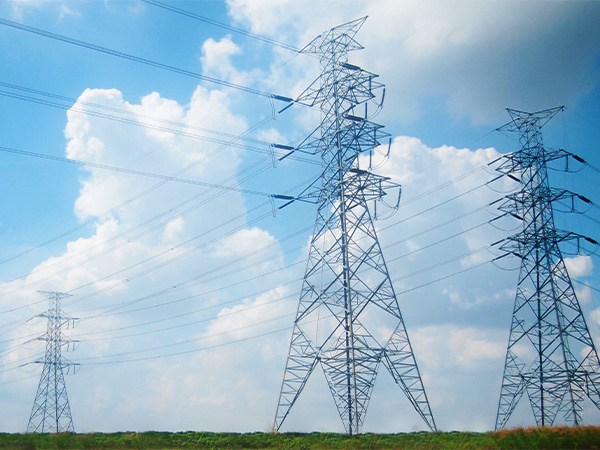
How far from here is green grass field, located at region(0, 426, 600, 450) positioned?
2064 cm

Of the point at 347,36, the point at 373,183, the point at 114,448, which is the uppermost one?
the point at 347,36

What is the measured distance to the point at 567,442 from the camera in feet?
66.9

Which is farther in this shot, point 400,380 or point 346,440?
point 400,380

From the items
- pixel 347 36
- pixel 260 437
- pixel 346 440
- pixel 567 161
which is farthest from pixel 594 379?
pixel 347 36

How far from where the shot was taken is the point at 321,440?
24062mm

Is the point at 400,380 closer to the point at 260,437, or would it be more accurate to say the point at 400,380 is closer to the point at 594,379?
the point at 260,437

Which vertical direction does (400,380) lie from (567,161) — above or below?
below

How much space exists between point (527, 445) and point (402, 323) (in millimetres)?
9646

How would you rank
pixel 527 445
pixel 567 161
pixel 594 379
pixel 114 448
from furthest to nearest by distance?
1. pixel 567 161
2. pixel 594 379
3. pixel 114 448
4. pixel 527 445

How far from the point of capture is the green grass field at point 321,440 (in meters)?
20.6

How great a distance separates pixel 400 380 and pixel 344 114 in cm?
1545

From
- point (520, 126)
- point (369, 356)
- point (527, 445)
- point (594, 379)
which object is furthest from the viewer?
point (520, 126)

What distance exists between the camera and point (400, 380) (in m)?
28.5

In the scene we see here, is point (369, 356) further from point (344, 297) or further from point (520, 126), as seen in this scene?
point (520, 126)
